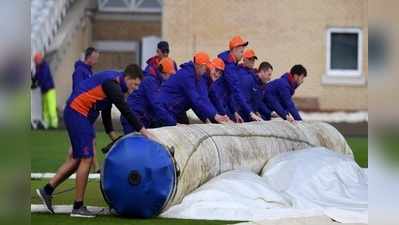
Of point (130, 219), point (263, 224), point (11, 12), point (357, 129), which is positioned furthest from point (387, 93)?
point (357, 129)

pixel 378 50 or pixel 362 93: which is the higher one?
pixel 378 50

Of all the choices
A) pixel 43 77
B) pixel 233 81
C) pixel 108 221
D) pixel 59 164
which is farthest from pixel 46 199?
pixel 43 77

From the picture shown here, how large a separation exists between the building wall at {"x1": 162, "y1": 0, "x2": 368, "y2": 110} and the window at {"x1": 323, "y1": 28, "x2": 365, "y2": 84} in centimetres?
20

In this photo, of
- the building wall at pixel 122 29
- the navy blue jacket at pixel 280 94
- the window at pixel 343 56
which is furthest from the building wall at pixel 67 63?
the navy blue jacket at pixel 280 94

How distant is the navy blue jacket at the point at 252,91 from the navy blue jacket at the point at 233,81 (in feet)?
0.77

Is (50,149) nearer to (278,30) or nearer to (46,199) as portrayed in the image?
(46,199)

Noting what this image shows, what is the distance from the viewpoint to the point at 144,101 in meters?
13.0

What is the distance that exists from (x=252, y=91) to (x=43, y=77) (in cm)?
1207

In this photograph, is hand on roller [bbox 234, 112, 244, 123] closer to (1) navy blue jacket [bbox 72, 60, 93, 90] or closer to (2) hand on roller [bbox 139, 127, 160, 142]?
(1) navy blue jacket [bbox 72, 60, 93, 90]

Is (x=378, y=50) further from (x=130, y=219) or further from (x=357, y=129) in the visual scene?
(x=357, y=129)

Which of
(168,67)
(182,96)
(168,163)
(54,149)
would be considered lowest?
(54,149)

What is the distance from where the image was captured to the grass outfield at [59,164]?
972cm

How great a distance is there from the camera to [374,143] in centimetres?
384

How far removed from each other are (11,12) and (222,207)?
6.90m
